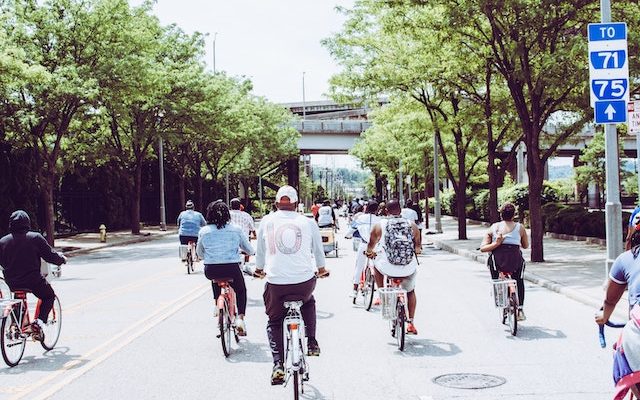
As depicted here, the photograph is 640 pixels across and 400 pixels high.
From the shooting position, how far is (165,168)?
55812 millimetres

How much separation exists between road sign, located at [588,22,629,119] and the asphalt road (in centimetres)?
314

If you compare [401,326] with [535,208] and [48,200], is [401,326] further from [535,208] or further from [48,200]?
[48,200]

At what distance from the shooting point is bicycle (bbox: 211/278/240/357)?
27.7 ft

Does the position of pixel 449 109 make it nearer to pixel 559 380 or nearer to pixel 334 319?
pixel 334 319

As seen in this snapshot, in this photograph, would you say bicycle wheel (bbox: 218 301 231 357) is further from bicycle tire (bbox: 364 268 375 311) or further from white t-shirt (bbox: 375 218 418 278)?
bicycle tire (bbox: 364 268 375 311)

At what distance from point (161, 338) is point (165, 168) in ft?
154

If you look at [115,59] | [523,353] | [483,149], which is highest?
[115,59]

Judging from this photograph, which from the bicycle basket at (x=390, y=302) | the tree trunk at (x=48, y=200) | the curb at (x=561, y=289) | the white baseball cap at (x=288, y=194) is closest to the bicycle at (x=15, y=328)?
the white baseball cap at (x=288, y=194)

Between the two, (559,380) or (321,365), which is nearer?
(559,380)

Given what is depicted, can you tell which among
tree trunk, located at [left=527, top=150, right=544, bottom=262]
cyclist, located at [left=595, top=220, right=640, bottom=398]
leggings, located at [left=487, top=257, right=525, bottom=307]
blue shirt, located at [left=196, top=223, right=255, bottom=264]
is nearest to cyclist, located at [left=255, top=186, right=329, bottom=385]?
blue shirt, located at [left=196, top=223, right=255, bottom=264]

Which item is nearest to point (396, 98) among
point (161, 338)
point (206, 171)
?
point (161, 338)

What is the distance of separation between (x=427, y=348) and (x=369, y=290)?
3363mm

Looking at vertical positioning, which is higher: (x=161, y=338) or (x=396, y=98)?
(x=396, y=98)

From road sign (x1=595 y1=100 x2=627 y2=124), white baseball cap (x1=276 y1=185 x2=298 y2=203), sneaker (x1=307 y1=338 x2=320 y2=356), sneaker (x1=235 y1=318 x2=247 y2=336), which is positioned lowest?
sneaker (x1=235 y1=318 x2=247 y2=336)
